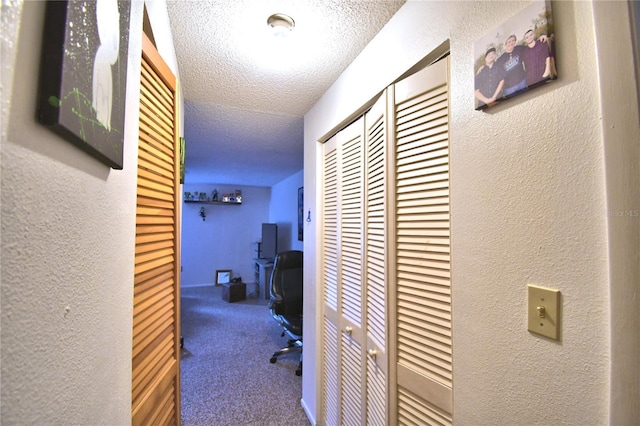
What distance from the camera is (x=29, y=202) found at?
0.32 meters

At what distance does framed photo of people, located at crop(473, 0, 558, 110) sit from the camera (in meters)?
0.58

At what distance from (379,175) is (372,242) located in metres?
0.33

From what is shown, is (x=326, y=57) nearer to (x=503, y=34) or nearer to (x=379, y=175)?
(x=379, y=175)

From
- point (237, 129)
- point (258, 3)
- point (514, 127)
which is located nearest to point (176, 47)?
point (258, 3)

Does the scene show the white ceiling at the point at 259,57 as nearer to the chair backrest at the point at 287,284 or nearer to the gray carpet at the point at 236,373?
the chair backrest at the point at 287,284

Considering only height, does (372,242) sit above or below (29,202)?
below

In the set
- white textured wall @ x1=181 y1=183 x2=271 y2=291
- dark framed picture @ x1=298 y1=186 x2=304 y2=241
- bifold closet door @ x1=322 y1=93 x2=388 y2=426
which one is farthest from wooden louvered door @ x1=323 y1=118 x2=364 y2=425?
white textured wall @ x1=181 y1=183 x2=271 y2=291

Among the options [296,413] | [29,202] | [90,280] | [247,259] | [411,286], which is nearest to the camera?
[29,202]

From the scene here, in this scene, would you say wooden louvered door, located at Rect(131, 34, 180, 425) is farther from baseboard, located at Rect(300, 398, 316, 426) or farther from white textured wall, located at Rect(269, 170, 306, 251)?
white textured wall, located at Rect(269, 170, 306, 251)

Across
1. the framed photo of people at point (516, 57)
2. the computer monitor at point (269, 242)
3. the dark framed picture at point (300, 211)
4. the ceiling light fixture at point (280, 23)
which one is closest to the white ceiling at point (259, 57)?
the ceiling light fixture at point (280, 23)

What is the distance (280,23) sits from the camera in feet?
3.73

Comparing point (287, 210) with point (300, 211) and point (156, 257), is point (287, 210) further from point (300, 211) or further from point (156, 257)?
point (156, 257)

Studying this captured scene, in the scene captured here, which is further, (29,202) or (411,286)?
(411,286)

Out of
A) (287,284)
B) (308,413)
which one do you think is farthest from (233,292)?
(308,413)
